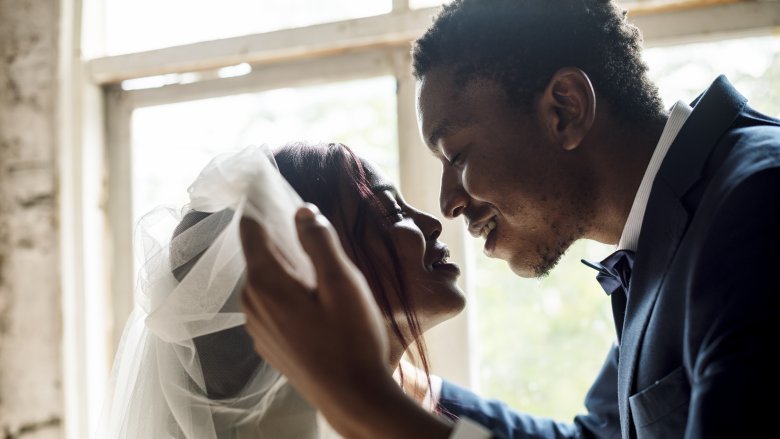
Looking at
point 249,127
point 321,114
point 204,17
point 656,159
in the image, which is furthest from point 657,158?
point 204,17

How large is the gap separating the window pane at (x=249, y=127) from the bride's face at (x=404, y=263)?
523 mm

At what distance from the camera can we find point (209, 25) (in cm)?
221

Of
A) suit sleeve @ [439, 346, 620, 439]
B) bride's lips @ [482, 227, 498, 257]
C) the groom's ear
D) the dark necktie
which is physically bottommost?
suit sleeve @ [439, 346, 620, 439]

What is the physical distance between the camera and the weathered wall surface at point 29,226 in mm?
2033

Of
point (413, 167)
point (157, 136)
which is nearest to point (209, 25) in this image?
point (157, 136)

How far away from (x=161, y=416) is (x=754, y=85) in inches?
60.4

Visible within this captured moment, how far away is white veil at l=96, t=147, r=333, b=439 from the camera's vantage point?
119 centimetres

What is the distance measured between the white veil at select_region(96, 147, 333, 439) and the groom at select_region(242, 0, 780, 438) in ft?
1.14

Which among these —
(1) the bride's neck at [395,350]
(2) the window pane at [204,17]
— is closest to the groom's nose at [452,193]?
(1) the bride's neck at [395,350]

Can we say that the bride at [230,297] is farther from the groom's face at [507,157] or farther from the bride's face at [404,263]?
the groom's face at [507,157]

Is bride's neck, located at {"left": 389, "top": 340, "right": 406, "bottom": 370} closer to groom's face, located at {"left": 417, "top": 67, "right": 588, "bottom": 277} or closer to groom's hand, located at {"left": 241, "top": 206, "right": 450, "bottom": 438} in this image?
groom's face, located at {"left": 417, "top": 67, "right": 588, "bottom": 277}

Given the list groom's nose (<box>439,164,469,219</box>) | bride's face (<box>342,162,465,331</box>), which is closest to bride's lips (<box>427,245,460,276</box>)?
bride's face (<box>342,162,465,331</box>)

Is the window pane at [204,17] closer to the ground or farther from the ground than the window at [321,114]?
farther from the ground

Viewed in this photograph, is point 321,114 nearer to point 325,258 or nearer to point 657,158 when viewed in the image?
point 657,158
